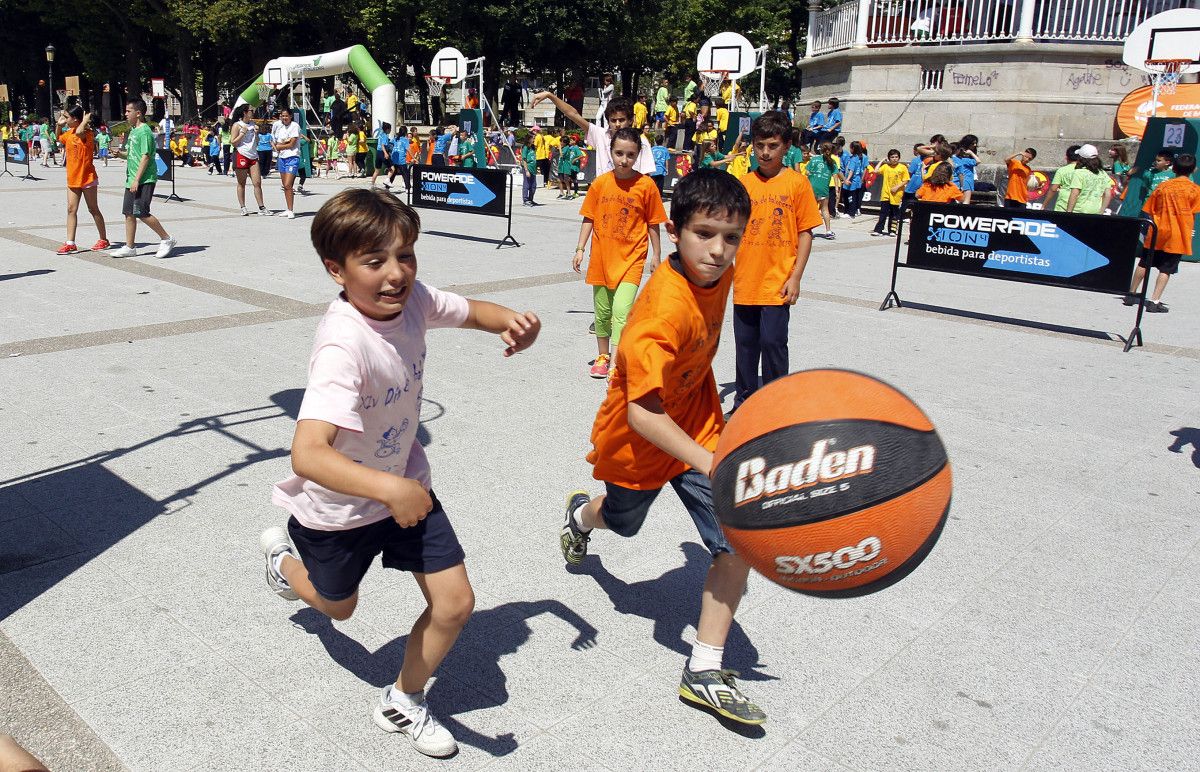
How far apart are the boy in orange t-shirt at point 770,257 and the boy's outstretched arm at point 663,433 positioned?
3.04 m

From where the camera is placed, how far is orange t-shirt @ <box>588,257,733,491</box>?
2881mm

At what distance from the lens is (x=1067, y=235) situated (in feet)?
30.7

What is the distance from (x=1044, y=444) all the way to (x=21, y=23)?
67.5 meters

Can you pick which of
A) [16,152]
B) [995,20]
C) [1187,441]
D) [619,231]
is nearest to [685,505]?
[619,231]

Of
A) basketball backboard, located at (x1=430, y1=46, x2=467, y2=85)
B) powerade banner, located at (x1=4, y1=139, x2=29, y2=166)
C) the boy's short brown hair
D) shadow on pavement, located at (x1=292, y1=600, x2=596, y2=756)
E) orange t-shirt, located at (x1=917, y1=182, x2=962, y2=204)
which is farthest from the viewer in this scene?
basketball backboard, located at (x1=430, y1=46, x2=467, y2=85)

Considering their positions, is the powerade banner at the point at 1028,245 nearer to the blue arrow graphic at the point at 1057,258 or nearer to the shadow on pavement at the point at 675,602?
the blue arrow graphic at the point at 1057,258

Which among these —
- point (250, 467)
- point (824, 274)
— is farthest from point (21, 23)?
point (250, 467)

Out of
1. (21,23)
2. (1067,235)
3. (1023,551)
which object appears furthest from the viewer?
(21,23)

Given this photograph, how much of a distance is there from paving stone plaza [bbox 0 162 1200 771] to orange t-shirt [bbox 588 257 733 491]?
0.71m

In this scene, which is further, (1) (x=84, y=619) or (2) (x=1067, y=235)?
(2) (x=1067, y=235)

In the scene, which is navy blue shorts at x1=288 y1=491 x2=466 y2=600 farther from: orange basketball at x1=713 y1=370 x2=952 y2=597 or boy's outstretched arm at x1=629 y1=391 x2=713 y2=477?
orange basketball at x1=713 y1=370 x2=952 y2=597

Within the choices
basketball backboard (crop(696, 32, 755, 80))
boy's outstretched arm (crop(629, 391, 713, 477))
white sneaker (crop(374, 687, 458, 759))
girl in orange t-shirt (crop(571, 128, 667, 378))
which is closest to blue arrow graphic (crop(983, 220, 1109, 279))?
girl in orange t-shirt (crop(571, 128, 667, 378))

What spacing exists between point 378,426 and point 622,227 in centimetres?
445

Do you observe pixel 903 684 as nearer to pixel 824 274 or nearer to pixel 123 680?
pixel 123 680
